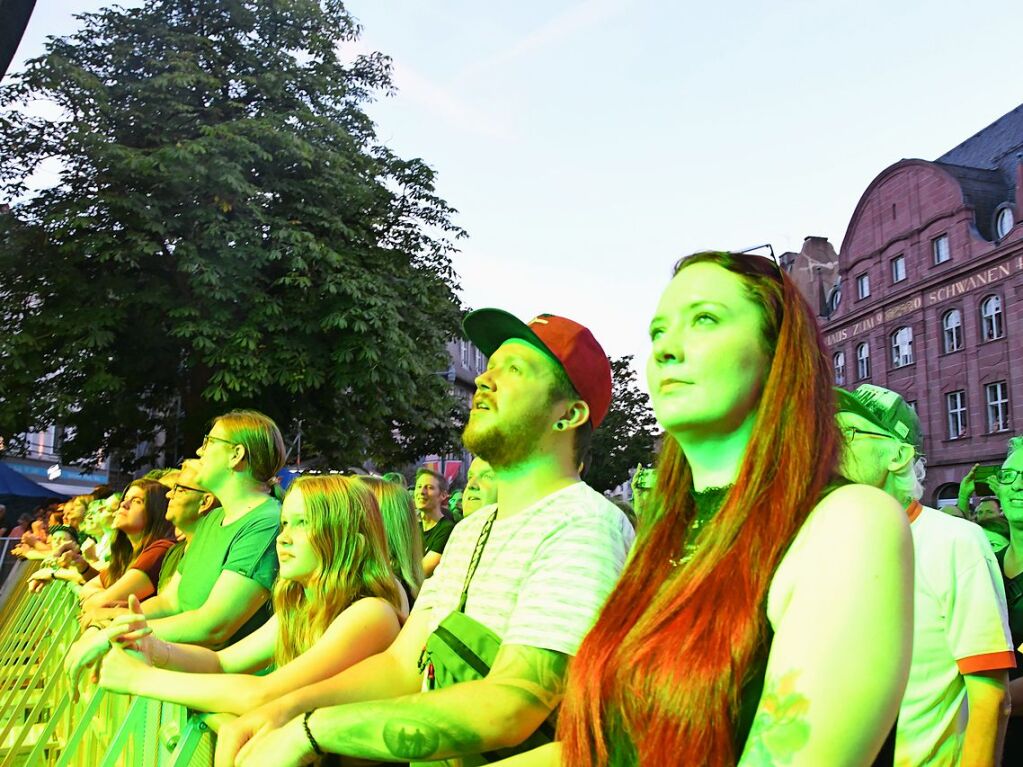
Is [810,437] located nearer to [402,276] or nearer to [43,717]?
[43,717]

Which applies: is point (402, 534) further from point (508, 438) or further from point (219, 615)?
point (508, 438)

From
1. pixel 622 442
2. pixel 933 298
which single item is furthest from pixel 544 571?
pixel 933 298

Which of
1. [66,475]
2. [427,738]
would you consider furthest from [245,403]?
[66,475]

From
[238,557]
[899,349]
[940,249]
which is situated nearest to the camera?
[238,557]

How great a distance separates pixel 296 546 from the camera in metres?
2.91

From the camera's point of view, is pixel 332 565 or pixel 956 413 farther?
pixel 956 413

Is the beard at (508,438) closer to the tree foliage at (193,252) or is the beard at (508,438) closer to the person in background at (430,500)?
the person in background at (430,500)

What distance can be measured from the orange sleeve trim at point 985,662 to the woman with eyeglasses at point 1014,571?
1.04 meters

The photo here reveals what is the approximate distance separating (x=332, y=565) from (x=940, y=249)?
36.4 meters

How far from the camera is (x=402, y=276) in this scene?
18.6m

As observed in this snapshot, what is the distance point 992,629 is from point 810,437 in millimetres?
1521

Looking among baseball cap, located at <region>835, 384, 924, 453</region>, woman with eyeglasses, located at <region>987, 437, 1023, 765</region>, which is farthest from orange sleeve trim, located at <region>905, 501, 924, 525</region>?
woman with eyeglasses, located at <region>987, 437, 1023, 765</region>

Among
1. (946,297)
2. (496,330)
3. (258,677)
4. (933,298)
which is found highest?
(933,298)

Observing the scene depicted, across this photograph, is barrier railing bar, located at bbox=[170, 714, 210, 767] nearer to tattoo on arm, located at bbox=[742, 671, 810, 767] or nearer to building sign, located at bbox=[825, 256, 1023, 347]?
tattoo on arm, located at bbox=[742, 671, 810, 767]
